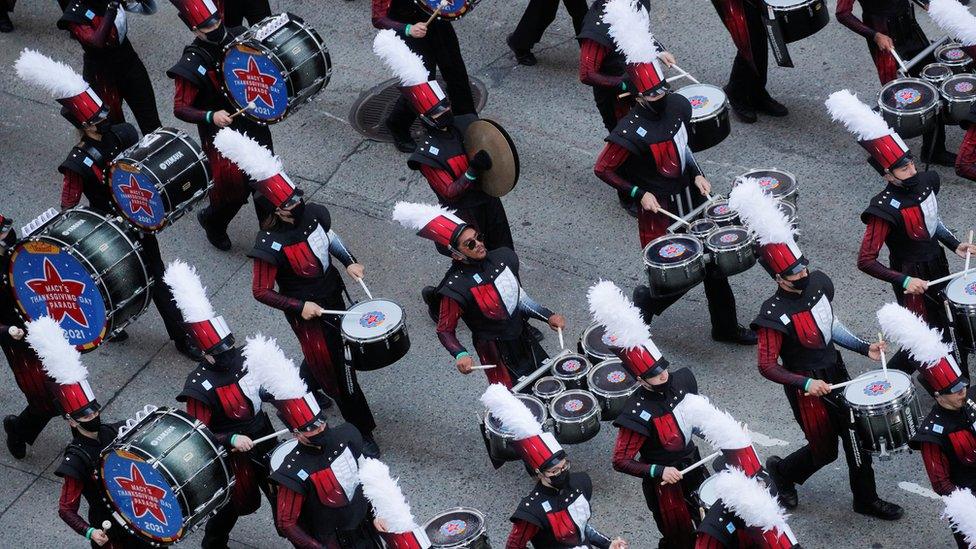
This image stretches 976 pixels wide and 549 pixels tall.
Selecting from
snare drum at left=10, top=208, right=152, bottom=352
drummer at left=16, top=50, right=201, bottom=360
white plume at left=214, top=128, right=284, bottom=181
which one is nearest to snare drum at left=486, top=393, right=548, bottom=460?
white plume at left=214, top=128, right=284, bottom=181

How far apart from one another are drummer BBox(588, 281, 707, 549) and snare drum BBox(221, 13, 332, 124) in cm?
388

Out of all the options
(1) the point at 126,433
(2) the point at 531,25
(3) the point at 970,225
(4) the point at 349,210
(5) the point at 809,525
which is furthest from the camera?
(2) the point at 531,25

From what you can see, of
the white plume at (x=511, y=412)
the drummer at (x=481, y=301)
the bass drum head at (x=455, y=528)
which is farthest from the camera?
the drummer at (x=481, y=301)

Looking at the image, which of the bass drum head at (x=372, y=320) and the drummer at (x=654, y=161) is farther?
the drummer at (x=654, y=161)

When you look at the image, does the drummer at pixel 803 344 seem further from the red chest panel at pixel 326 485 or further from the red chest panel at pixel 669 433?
the red chest panel at pixel 326 485

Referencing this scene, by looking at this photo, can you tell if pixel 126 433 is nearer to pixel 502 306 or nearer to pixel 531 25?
pixel 502 306

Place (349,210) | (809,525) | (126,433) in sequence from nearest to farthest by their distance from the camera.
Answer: (126,433) → (809,525) → (349,210)

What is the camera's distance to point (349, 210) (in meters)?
14.4

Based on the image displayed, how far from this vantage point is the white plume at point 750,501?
9.29m

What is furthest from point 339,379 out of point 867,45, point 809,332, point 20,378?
point 867,45

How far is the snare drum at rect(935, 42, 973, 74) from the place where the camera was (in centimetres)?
1356

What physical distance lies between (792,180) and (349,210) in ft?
11.6

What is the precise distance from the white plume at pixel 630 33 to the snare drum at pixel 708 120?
0.70 meters

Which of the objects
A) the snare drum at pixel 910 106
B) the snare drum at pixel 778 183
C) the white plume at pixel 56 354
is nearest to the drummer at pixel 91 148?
the white plume at pixel 56 354
